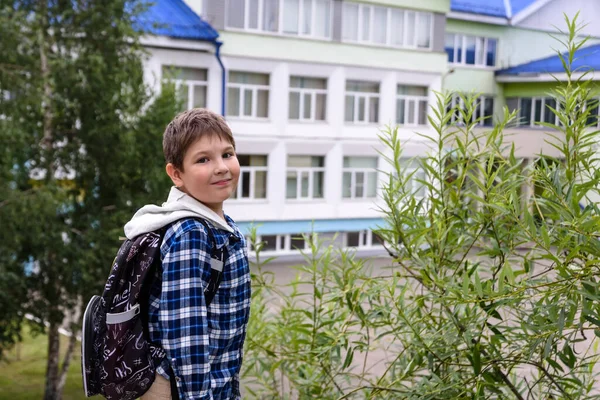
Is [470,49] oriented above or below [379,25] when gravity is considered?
below

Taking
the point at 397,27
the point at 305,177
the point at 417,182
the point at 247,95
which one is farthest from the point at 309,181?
the point at 417,182

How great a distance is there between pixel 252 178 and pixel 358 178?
2.90m

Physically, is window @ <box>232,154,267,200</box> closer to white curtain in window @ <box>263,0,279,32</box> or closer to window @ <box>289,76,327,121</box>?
window @ <box>289,76,327,121</box>

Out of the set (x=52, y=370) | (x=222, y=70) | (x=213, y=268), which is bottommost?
(x=52, y=370)

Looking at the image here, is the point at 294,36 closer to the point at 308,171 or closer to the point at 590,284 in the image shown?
the point at 308,171

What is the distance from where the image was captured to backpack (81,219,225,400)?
1.73 metres

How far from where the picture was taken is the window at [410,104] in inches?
793

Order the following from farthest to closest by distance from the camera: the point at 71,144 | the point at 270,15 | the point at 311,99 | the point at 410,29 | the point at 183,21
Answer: the point at 410,29
the point at 311,99
the point at 270,15
the point at 183,21
the point at 71,144

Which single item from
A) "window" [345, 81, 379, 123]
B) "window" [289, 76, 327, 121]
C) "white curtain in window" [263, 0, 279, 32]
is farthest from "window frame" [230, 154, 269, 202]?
"white curtain in window" [263, 0, 279, 32]

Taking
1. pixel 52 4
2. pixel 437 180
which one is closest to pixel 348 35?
pixel 52 4

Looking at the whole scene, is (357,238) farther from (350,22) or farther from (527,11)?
(527,11)

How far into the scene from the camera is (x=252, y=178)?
1781cm

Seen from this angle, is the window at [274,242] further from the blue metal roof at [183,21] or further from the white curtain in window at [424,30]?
the white curtain in window at [424,30]

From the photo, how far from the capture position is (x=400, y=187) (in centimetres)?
236
